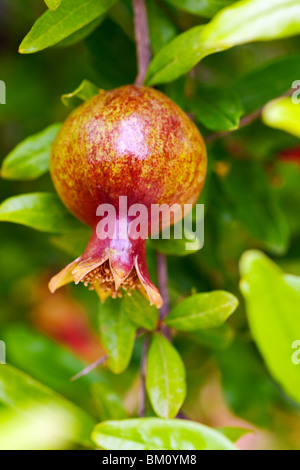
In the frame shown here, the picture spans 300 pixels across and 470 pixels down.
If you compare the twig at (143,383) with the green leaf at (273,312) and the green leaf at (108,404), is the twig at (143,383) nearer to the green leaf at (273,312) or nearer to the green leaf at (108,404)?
the green leaf at (108,404)

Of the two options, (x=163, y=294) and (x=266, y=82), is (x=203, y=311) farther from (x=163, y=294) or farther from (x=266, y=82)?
(x=266, y=82)

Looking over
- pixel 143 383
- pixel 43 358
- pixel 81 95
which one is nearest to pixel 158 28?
pixel 81 95

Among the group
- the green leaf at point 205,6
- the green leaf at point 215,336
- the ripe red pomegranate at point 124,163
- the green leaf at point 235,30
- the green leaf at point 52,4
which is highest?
the green leaf at point 205,6

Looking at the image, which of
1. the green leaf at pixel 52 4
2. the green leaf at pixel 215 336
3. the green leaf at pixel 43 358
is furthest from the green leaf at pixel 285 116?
the green leaf at pixel 43 358

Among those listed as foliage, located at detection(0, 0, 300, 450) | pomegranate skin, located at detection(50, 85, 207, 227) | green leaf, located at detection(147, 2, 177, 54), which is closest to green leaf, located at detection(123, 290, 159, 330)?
foliage, located at detection(0, 0, 300, 450)

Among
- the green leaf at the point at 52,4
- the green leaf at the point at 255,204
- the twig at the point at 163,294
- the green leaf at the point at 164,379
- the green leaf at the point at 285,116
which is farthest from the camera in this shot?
the green leaf at the point at 255,204

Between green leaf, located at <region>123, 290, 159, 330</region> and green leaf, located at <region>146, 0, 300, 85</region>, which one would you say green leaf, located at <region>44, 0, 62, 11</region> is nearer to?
green leaf, located at <region>146, 0, 300, 85</region>

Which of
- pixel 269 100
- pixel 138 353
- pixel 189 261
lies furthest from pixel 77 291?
pixel 269 100
